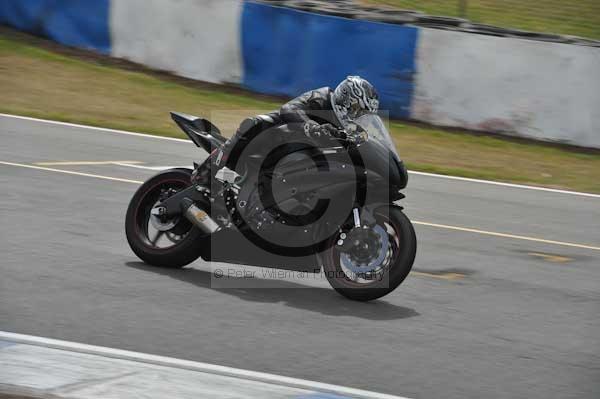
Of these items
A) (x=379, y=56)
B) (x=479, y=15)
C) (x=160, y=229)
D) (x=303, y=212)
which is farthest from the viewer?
(x=479, y=15)

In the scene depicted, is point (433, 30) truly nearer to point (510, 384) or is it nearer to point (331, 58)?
point (331, 58)

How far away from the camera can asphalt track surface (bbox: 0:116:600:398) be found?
596 cm

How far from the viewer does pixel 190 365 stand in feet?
18.6

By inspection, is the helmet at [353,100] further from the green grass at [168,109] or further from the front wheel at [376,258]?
the green grass at [168,109]

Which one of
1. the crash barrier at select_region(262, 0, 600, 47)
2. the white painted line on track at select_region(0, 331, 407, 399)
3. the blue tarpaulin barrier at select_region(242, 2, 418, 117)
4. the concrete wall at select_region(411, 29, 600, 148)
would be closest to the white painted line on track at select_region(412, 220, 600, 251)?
the white painted line on track at select_region(0, 331, 407, 399)

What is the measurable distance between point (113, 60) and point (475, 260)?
37.9ft

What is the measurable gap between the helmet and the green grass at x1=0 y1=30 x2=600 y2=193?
685cm

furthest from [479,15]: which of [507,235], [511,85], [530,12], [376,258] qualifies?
[376,258]

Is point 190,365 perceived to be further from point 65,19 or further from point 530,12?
point 65,19

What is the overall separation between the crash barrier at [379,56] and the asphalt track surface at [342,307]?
5308mm

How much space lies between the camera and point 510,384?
5777 millimetres

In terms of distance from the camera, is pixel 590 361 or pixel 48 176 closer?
pixel 590 361

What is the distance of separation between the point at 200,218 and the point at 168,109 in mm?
9590

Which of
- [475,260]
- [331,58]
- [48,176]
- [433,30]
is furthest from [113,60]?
[475,260]
